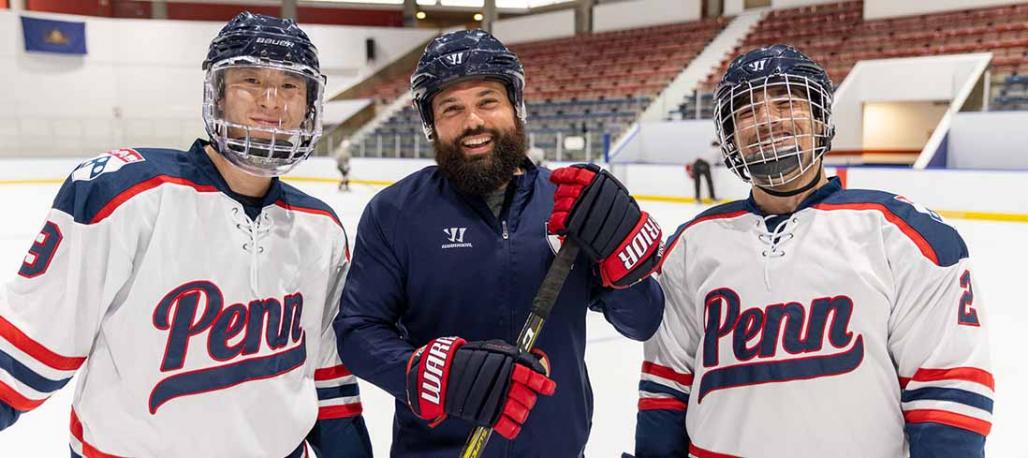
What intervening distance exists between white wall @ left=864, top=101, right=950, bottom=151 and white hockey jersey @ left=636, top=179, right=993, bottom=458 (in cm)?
1220

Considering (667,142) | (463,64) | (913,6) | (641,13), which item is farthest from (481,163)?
(641,13)

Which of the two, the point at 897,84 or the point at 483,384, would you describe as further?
the point at 897,84

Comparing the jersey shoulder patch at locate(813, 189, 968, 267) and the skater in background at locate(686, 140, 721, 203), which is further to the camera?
the skater in background at locate(686, 140, 721, 203)

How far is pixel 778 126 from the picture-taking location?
1438 millimetres

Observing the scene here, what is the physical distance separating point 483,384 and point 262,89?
697 millimetres

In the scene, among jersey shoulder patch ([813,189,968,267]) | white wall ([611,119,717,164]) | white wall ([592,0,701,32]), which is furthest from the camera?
white wall ([592,0,701,32])

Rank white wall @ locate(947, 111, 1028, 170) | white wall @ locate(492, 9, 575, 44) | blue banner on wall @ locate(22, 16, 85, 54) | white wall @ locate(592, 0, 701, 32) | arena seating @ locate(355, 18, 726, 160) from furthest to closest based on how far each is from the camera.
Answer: white wall @ locate(492, 9, 575, 44)
white wall @ locate(592, 0, 701, 32)
blue banner on wall @ locate(22, 16, 85, 54)
arena seating @ locate(355, 18, 726, 160)
white wall @ locate(947, 111, 1028, 170)

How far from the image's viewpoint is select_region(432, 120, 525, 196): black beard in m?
1.43

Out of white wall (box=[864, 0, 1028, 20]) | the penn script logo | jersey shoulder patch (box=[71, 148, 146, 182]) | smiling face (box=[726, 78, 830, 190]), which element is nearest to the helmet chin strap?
smiling face (box=[726, 78, 830, 190])

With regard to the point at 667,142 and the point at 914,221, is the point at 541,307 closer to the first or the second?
the point at 914,221

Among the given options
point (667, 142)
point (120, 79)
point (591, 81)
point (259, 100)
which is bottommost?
point (667, 142)

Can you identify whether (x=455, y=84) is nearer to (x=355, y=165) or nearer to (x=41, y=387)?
(x=41, y=387)

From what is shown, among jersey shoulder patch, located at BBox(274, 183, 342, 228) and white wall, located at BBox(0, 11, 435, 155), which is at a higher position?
white wall, located at BBox(0, 11, 435, 155)

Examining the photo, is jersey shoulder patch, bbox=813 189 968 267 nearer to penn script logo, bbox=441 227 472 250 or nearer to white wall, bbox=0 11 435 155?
penn script logo, bbox=441 227 472 250
